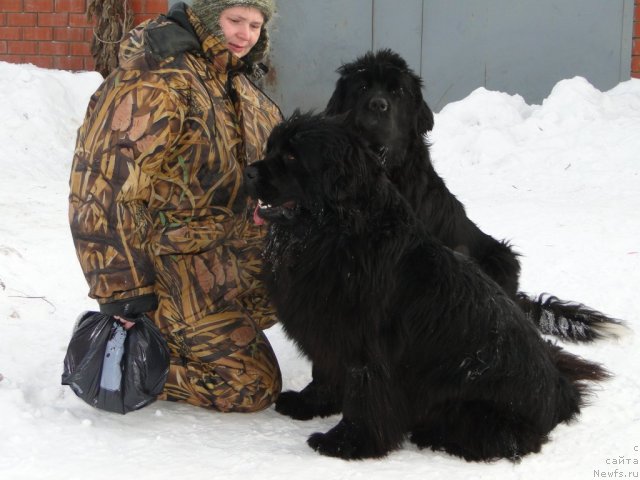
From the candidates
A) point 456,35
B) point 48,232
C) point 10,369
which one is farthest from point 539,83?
point 10,369

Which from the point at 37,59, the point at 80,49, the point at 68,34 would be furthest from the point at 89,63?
the point at 37,59

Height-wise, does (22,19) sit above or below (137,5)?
below

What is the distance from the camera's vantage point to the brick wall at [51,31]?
875cm

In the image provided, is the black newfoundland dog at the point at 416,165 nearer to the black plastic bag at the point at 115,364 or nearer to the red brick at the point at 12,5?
the black plastic bag at the point at 115,364

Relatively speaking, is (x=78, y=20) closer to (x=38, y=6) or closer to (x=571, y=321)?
(x=38, y=6)

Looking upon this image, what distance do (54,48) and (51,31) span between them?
0.63 ft

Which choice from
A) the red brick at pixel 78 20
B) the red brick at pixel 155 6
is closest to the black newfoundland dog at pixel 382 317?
the red brick at pixel 155 6

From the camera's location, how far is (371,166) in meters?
2.91

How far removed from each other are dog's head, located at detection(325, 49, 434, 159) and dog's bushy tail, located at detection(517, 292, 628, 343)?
1.15 m

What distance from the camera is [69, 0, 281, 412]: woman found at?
10.1 ft

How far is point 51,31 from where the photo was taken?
8.88 m

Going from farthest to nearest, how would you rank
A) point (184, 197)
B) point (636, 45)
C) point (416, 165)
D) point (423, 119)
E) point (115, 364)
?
point (636, 45) → point (423, 119) → point (416, 165) → point (184, 197) → point (115, 364)

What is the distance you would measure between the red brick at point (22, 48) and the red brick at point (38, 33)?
0.26 feet

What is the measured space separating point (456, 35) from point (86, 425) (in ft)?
22.3
